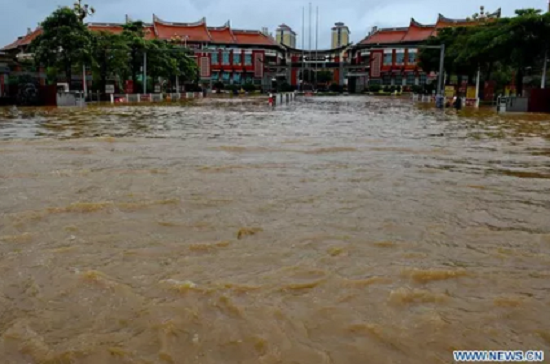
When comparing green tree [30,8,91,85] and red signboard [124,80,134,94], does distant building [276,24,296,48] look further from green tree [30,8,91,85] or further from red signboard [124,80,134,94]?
green tree [30,8,91,85]

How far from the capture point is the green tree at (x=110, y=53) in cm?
4150

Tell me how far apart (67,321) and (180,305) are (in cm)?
83

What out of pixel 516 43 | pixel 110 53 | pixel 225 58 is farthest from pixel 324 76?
pixel 516 43

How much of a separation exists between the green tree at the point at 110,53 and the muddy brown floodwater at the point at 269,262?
109ft

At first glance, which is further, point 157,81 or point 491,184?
point 157,81

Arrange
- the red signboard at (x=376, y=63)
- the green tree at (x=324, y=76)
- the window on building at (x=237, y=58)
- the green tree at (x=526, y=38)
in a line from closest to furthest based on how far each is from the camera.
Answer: the green tree at (x=526, y=38) < the red signboard at (x=376, y=63) < the window on building at (x=237, y=58) < the green tree at (x=324, y=76)

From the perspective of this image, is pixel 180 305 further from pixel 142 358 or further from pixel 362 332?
pixel 362 332

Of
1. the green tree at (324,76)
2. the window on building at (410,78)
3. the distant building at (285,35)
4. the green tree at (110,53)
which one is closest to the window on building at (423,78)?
the window on building at (410,78)

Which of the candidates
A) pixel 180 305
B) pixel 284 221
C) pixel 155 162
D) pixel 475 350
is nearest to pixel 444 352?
pixel 475 350

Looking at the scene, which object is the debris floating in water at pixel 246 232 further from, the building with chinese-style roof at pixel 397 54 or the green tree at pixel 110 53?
the building with chinese-style roof at pixel 397 54

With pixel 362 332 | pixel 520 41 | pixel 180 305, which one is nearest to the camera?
pixel 362 332

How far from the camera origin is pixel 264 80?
3649 inches

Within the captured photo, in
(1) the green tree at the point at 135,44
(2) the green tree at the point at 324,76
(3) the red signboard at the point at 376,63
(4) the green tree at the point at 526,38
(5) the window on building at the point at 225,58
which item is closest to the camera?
(4) the green tree at the point at 526,38

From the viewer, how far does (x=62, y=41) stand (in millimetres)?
36531
